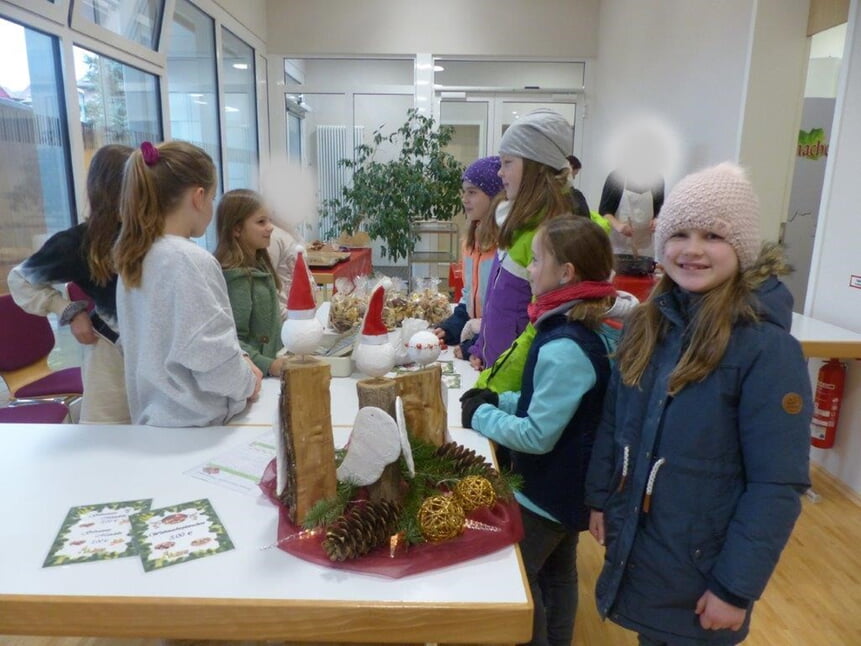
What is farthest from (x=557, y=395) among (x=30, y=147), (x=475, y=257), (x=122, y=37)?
(x=122, y=37)

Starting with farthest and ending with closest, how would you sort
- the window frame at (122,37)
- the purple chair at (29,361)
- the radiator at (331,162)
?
the radiator at (331,162)
the window frame at (122,37)
the purple chair at (29,361)

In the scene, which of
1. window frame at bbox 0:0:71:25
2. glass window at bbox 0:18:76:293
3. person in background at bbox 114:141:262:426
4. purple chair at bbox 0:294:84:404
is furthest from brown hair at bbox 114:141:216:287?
window frame at bbox 0:0:71:25

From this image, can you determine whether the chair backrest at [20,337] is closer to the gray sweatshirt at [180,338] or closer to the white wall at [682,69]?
the gray sweatshirt at [180,338]

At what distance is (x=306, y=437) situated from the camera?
939mm

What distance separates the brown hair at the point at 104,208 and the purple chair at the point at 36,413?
783 millimetres

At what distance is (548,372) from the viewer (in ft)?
3.75

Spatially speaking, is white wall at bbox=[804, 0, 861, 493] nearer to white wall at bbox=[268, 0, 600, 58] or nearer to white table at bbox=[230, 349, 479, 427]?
white table at bbox=[230, 349, 479, 427]

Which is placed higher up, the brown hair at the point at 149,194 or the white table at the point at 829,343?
the brown hair at the point at 149,194

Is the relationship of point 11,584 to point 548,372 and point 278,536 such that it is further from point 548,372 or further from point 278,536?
point 548,372

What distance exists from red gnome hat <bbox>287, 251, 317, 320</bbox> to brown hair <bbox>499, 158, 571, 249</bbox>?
0.71 metres

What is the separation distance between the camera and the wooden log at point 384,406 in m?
0.94

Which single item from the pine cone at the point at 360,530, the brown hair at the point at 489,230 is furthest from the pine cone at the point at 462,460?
the brown hair at the point at 489,230

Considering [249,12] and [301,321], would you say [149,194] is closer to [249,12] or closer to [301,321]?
[301,321]

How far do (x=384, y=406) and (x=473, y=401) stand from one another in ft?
1.35
